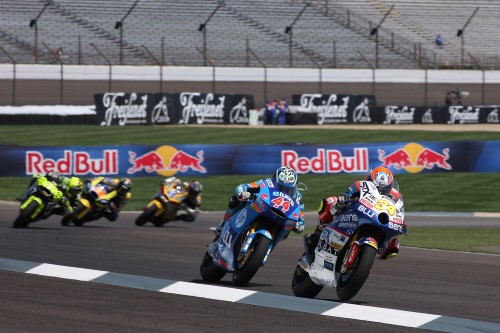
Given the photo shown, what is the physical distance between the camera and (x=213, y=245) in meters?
12.5

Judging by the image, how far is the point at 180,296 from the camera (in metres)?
10.5

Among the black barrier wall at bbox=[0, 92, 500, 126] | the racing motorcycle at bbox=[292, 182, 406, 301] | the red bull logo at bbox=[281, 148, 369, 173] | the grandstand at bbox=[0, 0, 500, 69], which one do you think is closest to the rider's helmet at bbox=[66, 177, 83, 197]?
the racing motorcycle at bbox=[292, 182, 406, 301]

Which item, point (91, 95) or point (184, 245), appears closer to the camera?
point (184, 245)

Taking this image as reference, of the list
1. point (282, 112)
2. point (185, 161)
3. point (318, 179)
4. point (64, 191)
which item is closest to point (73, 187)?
point (64, 191)

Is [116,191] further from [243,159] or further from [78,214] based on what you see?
[243,159]

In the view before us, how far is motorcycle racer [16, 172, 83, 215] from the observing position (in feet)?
65.7

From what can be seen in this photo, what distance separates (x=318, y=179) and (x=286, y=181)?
20.2 m

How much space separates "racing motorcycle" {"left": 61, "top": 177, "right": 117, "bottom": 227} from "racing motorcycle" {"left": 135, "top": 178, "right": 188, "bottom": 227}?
810 mm

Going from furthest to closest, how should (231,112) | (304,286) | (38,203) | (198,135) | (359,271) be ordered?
(231,112) < (198,135) < (38,203) < (304,286) < (359,271)

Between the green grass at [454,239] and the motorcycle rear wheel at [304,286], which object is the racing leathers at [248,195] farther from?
the green grass at [454,239]

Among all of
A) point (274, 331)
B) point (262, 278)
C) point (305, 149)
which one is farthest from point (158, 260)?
point (305, 149)

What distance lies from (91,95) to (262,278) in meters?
42.1

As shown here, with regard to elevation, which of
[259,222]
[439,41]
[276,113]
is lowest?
[276,113]

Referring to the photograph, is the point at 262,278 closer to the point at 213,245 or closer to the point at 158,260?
the point at 213,245
